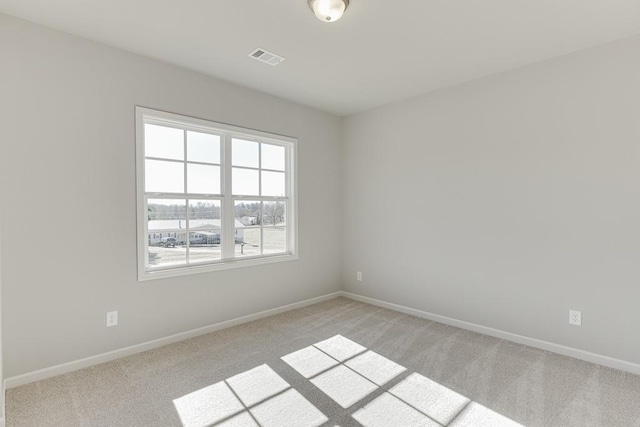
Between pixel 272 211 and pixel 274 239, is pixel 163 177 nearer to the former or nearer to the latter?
pixel 272 211

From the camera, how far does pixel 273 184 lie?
4035 millimetres

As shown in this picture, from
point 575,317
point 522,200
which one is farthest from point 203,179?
point 575,317

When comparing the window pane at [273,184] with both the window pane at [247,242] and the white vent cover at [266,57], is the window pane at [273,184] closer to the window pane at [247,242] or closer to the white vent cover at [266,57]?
the window pane at [247,242]

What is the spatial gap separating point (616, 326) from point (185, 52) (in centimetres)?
429

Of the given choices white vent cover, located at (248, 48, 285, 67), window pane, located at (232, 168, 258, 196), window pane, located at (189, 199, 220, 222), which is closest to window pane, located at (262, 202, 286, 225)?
window pane, located at (232, 168, 258, 196)

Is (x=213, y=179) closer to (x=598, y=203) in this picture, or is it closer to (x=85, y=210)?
(x=85, y=210)

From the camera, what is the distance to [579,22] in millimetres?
2359

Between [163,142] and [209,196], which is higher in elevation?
[163,142]

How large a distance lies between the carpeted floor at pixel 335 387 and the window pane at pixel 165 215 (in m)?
1.11

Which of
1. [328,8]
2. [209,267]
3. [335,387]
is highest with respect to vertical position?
[328,8]

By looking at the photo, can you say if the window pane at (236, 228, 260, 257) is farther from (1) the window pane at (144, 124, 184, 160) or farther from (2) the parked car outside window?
(1) the window pane at (144, 124, 184, 160)

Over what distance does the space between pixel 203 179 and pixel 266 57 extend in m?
1.37

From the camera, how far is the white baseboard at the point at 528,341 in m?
2.58

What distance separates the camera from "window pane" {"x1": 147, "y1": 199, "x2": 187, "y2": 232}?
9.96 ft
